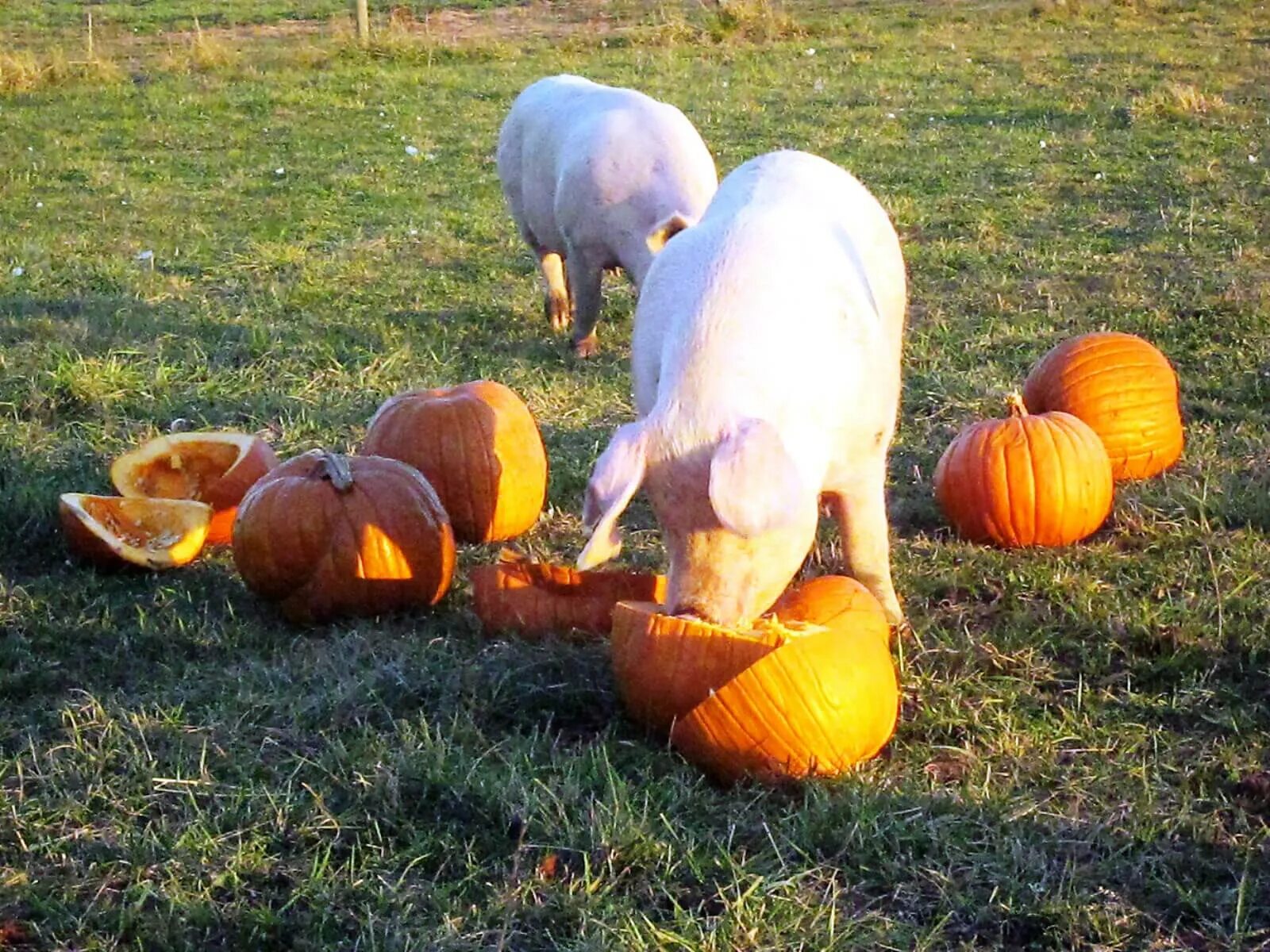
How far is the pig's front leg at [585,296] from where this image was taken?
7797 millimetres

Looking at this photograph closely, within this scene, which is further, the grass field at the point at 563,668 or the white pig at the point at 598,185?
the white pig at the point at 598,185

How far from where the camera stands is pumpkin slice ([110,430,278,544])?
5.37 metres

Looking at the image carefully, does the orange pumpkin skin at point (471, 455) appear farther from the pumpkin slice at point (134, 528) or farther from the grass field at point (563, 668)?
the pumpkin slice at point (134, 528)

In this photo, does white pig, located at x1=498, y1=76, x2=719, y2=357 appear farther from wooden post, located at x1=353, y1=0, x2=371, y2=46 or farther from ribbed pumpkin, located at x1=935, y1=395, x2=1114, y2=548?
wooden post, located at x1=353, y1=0, x2=371, y2=46

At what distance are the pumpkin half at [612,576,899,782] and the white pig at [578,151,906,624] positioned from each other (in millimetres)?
90

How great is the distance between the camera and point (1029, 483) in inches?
194

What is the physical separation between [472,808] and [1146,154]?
1051cm

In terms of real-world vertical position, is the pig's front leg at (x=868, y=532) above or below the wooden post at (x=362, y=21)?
below

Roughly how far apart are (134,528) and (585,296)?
3248 mm

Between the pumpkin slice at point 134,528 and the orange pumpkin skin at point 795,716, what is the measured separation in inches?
87.7

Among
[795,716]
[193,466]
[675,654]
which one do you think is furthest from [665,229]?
[795,716]

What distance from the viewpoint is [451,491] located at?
5266 mm

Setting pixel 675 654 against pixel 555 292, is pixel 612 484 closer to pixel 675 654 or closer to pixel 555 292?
pixel 675 654

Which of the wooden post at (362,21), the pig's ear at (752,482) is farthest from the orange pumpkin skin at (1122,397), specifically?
the wooden post at (362,21)
